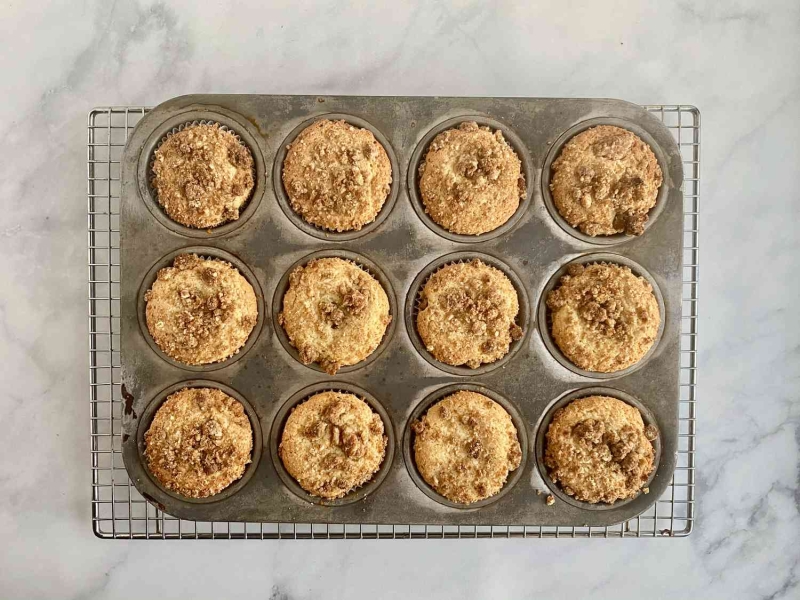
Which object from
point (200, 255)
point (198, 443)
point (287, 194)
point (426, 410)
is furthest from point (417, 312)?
point (198, 443)

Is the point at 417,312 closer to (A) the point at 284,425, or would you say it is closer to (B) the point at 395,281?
(B) the point at 395,281

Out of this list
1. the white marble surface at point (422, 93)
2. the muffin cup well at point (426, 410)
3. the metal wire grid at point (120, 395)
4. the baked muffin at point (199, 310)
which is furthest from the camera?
the white marble surface at point (422, 93)

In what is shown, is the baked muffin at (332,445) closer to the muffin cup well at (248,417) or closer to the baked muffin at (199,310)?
the muffin cup well at (248,417)

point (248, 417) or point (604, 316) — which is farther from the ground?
point (604, 316)

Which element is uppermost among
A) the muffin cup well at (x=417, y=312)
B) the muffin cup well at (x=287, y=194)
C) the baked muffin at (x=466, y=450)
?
the muffin cup well at (x=287, y=194)

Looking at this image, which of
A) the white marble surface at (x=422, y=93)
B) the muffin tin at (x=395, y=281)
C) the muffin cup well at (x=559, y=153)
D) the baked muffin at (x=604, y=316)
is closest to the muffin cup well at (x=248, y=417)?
the muffin tin at (x=395, y=281)

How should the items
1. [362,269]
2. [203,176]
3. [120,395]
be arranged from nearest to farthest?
[203,176] < [362,269] < [120,395]
